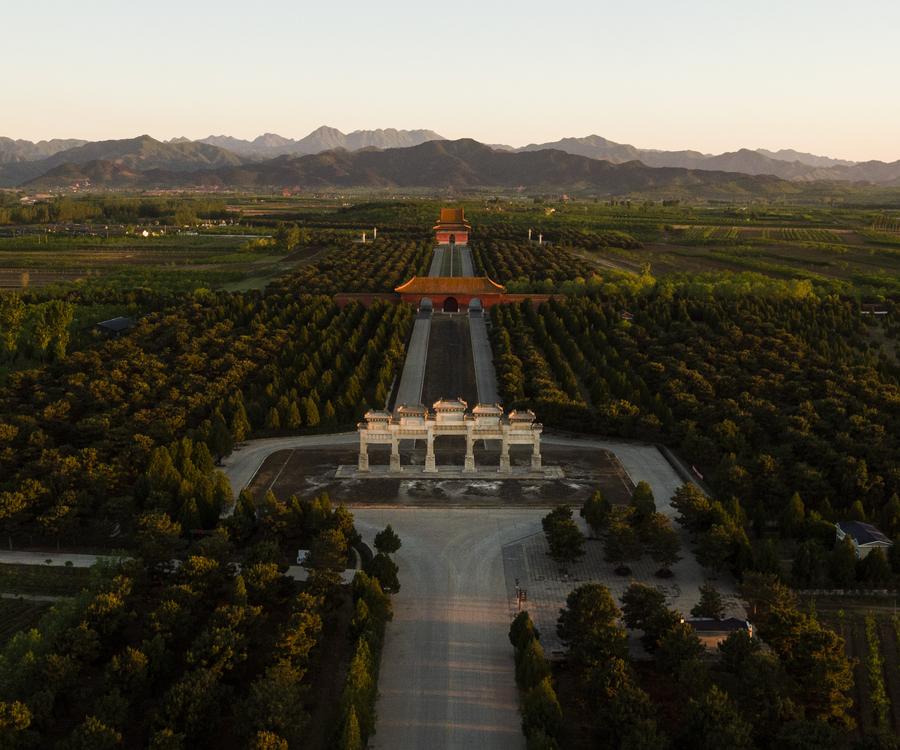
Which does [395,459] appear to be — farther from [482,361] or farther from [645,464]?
[482,361]

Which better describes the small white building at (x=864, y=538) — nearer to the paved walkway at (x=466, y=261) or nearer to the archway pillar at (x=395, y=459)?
the archway pillar at (x=395, y=459)

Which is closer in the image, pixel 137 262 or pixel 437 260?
pixel 137 262

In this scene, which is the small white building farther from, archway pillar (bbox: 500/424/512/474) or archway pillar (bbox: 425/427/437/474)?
archway pillar (bbox: 425/427/437/474)

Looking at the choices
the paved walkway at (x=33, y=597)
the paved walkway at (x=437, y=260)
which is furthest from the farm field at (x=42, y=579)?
the paved walkway at (x=437, y=260)

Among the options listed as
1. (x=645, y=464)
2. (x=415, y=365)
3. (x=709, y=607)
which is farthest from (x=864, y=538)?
(x=415, y=365)

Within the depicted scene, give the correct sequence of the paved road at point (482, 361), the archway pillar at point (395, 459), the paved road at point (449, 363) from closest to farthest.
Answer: the archway pillar at point (395, 459) → the paved road at point (482, 361) → the paved road at point (449, 363)

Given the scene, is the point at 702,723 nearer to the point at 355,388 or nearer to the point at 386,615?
the point at 386,615
